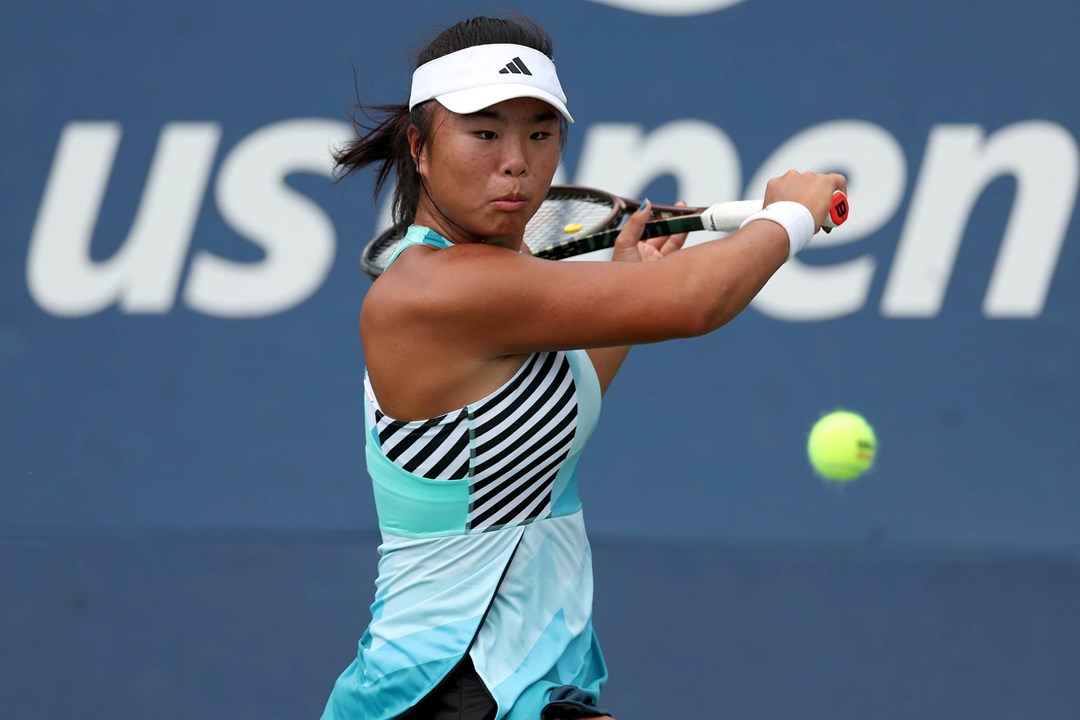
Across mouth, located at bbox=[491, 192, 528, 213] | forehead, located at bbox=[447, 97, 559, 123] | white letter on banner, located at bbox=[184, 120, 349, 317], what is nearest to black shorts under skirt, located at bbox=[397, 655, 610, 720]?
mouth, located at bbox=[491, 192, 528, 213]

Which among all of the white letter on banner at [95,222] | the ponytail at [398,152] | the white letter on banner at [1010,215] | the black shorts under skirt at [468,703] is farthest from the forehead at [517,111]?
the white letter on banner at [95,222]

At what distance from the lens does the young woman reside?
180cm

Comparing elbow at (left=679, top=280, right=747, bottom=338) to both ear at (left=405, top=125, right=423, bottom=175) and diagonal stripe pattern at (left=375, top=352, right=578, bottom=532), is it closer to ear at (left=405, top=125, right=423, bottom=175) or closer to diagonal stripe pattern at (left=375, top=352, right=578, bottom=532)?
diagonal stripe pattern at (left=375, top=352, right=578, bottom=532)

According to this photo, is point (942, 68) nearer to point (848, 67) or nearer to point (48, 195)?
point (848, 67)

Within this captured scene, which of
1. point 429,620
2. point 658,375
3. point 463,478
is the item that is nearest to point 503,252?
point 463,478

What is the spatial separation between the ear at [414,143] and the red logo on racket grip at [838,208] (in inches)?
22.5

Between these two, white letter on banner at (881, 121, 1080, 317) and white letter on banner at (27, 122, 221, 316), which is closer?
white letter on banner at (881, 121, 1080, 317)

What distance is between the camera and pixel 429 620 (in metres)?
1.92

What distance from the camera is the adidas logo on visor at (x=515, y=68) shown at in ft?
6.15

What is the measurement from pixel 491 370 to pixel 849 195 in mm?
2177

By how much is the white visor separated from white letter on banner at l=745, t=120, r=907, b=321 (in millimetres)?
1971

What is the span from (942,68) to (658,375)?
3.63 feet

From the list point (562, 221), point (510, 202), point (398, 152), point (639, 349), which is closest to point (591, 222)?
point (562, 221)

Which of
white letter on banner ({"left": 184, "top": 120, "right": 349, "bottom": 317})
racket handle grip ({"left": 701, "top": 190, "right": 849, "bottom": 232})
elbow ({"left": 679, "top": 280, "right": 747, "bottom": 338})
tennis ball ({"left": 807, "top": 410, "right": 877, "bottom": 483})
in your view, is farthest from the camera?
white letter on banner ({"left": 184, "top": 120, "right": 349, "bottom": 317})
